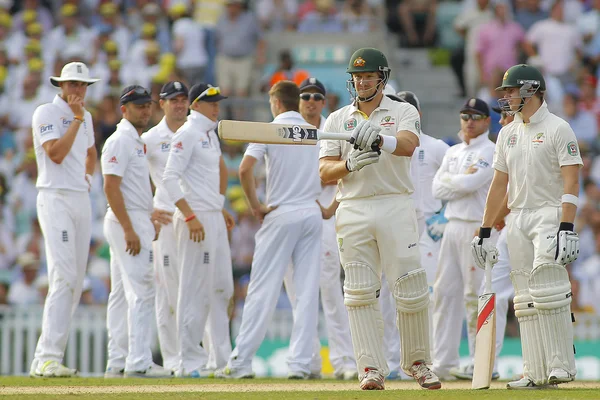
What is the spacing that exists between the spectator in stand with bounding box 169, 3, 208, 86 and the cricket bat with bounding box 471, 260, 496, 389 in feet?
35.4

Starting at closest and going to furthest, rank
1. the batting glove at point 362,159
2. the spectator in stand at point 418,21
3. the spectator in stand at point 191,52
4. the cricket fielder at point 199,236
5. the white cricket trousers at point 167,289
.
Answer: the batting glove at point 362,159
the cricket fielder at point 199,236
the white cricket trousers at point 167,289
the spectator in stand at point 191,52
the spectator in stand at point 418,21

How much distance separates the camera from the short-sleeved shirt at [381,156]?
8.48 meters

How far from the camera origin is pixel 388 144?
821 centimetres

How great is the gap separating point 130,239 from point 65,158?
899mm

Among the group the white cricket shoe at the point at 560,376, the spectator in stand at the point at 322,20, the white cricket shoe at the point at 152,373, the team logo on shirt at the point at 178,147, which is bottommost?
the white cricket shoe at the point at 152,373

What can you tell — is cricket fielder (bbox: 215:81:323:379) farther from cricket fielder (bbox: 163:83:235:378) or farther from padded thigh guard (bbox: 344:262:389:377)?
padded thigh guard (bbox: 344:262:389:377)

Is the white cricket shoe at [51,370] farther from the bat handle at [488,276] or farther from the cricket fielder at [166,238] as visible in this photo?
the bat handle at [488,276]

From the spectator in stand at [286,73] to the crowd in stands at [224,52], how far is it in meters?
0.03

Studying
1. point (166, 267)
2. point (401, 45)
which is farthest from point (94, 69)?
point (166, 267)

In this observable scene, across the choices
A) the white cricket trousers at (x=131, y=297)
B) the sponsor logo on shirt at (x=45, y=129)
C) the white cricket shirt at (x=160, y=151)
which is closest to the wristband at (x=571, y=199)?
the white cricket trousers at (x=131, y=297)

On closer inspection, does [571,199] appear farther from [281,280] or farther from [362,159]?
[281,280]

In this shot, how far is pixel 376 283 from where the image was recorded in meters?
8.48

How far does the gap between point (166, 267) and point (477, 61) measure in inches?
364

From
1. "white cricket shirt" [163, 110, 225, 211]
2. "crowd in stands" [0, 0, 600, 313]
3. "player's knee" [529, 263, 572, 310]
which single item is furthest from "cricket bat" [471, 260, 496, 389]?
"crowd in stands" [0, 0, 600, 313]
